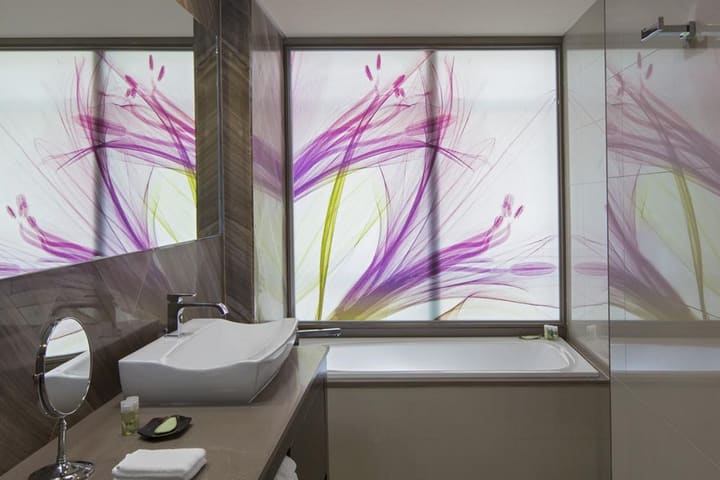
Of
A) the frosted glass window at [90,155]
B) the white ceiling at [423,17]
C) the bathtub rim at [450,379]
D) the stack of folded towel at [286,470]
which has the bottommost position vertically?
the bathtub rim at [450,379]

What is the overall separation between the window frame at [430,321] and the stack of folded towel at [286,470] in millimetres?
2570

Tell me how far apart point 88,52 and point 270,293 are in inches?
85.1

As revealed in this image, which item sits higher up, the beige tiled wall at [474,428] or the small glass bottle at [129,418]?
the small glass bottle at [129,418]

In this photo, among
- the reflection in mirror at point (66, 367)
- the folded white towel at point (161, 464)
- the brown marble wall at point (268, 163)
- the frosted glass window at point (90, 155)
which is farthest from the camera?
the brown marble wall at point (268, 163)

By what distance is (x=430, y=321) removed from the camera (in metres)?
4.64

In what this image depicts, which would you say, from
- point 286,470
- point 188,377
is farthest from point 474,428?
point 188,377

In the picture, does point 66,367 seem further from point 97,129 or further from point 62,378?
point 97,129

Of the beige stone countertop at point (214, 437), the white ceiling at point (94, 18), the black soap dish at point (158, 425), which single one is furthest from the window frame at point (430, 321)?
the black soap dish at point (158, 425)

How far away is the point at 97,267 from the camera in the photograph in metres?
2.16

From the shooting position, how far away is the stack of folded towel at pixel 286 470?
1.94 meters

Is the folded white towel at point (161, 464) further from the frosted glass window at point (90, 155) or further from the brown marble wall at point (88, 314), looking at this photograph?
the frosted glass window at point (90, 155)

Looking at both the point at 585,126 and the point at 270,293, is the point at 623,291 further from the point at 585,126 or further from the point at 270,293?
the point at 270,293

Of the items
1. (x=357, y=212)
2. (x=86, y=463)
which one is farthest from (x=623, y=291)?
(x=86, y=463)

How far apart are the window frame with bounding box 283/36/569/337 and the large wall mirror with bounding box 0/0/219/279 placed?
132 cm
